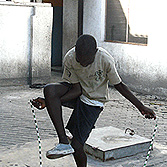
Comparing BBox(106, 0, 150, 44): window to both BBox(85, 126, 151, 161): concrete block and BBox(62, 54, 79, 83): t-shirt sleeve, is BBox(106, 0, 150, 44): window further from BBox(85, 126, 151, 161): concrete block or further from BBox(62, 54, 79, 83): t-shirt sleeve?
BBox(62, 54, 79, 83): t-shirt sleeve

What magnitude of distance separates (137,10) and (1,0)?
3.96m

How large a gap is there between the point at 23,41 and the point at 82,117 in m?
7.89

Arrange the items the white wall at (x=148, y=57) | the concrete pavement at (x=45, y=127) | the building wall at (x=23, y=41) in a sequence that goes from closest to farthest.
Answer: the concrete pavement at (x=45, y=127) < the white wall at (x=148, y=57) < the building wall at (x=23, y=41)

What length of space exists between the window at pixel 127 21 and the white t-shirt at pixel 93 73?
7035 mm

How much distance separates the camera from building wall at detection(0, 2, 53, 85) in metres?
11.3

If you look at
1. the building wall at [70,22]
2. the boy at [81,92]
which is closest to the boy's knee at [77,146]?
the boy at [81,92]

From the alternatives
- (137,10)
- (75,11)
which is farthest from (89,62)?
(75,11)

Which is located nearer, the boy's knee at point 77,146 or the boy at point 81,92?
the boy at point 81,92

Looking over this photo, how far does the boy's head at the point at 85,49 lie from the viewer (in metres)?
3.70

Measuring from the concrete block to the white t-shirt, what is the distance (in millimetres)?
1469

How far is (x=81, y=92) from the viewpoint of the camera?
4031 mm

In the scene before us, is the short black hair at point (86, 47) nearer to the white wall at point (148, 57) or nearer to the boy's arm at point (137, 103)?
the boy's arm at point (137, 103)

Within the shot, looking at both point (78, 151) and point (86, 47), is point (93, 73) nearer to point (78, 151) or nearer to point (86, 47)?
point (86, 47)

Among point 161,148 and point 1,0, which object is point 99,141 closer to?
point 161,148
